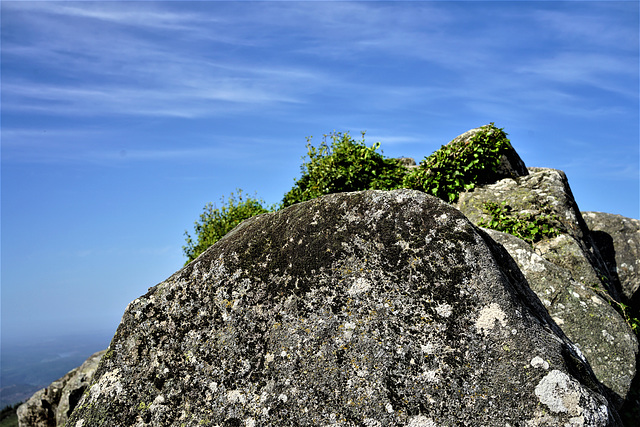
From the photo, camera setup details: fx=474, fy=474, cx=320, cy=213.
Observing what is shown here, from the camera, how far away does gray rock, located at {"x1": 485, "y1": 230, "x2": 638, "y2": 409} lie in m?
6.82

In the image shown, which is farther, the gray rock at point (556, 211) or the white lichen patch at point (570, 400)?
the gray rock at point (556, 211)

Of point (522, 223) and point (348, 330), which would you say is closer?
point (348, 330)

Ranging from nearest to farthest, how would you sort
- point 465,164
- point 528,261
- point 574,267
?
1. point 528,261
2. point 574,267
3. point 465,164

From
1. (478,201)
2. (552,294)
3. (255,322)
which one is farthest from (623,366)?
(255,322)

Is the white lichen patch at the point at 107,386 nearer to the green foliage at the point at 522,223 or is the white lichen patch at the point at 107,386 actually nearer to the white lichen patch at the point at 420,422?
the white lichen patch at the point at 420,422

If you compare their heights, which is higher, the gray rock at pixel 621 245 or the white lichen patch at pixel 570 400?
the gray rock at pixel 621 245

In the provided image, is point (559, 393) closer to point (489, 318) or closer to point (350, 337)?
point (489, 318)

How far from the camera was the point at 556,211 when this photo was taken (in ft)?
30.5

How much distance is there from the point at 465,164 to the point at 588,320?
4.41 metres

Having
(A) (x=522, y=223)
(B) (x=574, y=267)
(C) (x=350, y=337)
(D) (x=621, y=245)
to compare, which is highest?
(A) (x=522, y=223)

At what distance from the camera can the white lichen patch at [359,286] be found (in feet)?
→ 13.5

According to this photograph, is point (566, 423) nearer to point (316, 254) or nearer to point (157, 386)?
point (316, 254)

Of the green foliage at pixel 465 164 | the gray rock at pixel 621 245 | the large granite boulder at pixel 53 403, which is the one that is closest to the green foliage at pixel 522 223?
the green foliage at pixel 465 164

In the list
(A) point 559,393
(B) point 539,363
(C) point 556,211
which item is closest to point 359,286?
(B) point 539,363
